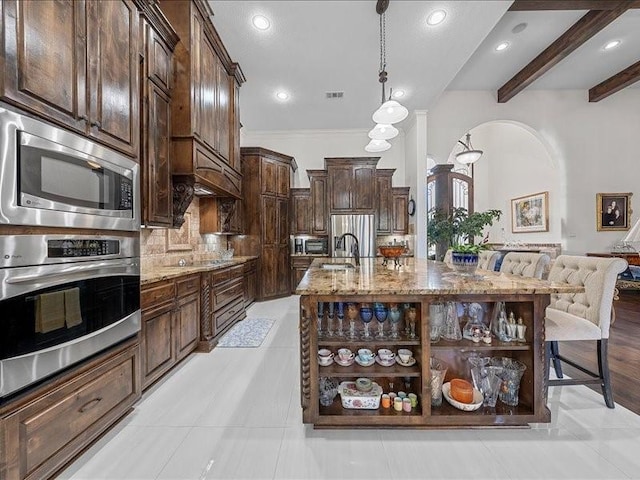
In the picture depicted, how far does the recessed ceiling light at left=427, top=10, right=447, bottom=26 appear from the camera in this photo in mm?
2968

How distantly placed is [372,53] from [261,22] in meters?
1.46

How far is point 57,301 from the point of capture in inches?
49.9

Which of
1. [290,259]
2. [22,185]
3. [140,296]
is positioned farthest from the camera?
[290,259]

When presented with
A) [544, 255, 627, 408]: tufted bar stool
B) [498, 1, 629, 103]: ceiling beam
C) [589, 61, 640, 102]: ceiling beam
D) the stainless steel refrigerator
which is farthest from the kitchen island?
[589, 61, 640, 102]: ceiling beam

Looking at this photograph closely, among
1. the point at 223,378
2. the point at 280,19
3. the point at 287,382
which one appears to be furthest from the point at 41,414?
the point at 280,19

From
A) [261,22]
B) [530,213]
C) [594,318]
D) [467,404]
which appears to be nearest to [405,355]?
[467,404]

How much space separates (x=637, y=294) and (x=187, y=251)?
7.98 metres

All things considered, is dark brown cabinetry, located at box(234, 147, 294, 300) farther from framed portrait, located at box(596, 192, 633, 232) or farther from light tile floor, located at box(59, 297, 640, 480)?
framed portrait, located at box(596, 192, 633, 232)

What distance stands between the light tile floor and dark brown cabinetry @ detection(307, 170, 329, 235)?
3.87 meters

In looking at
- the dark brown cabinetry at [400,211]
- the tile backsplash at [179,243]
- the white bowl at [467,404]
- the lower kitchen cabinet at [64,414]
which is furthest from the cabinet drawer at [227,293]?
the dark brown cabinetry at [400,211]

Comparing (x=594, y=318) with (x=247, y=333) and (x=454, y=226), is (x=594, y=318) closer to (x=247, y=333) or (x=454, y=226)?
(x=247, y=333)

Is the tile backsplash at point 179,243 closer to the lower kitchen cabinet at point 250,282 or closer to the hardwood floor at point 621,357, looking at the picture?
the lower kitchen cabinet at point 250,282

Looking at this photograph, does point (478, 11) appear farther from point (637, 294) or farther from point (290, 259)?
point (637, 294)

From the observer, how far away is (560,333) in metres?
1.79
